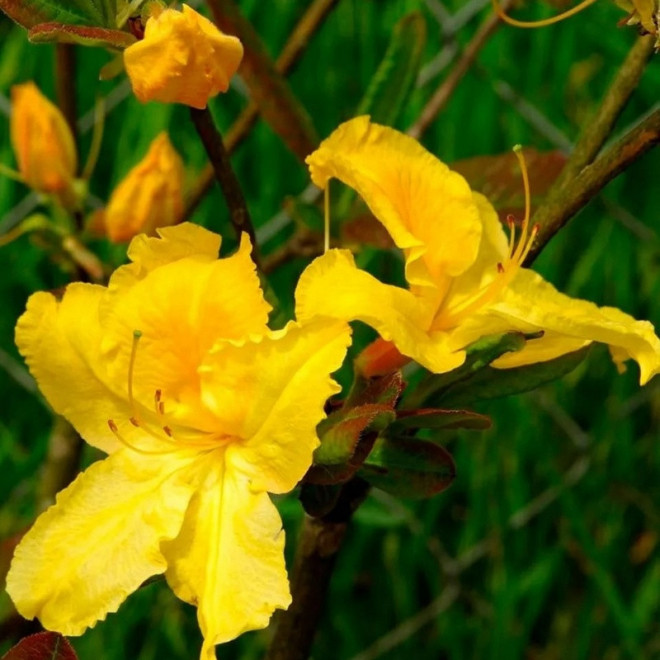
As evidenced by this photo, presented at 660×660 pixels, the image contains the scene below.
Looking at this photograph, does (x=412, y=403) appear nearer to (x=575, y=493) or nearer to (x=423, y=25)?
(x=423, y=25)

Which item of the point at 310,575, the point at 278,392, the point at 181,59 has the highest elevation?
the point at 181,59

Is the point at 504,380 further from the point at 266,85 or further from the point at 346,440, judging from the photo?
the point at 266,85

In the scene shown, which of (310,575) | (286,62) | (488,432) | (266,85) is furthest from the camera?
(488,432)

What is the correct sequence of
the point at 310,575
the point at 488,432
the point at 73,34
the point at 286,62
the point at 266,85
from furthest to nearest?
the point at 488,432, the point at 286,62, the point at 266,85, the point at 310,575, the point at 73,34

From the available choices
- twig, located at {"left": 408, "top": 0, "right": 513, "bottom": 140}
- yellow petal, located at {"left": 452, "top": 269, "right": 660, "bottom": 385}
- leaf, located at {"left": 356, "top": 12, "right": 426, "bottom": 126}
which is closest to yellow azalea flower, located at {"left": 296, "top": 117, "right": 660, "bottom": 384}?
yellow petal, located at {"left": 452, "top": 269, "right": 660, "bottom": 385}

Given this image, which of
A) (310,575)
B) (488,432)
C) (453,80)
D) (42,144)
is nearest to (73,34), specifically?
(310,575)

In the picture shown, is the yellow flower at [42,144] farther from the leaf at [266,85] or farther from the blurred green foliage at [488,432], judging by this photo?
the blurred green foliage at [488,432]
